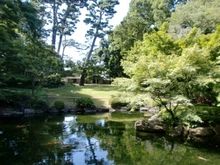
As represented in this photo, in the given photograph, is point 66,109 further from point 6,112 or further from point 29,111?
point 6,112

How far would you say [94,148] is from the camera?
25.6 feet

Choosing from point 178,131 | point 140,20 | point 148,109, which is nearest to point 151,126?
point 178,131

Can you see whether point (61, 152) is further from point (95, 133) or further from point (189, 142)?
point (189, 142)

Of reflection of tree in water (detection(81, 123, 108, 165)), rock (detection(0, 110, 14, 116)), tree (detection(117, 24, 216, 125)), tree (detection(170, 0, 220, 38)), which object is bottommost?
rock (detection(0, 110, 14, 116))

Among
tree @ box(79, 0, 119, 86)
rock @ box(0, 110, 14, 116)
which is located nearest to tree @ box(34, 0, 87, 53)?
tree @ box(79, 0, 119, 86)

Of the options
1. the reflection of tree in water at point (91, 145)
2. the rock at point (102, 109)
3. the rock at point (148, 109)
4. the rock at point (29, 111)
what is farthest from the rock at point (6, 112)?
the rock at point (148, 109)

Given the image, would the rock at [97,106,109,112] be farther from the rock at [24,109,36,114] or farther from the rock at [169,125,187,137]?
the rock at [169,125,187,137]

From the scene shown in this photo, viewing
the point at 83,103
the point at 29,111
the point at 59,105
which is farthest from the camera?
the point at 83,103

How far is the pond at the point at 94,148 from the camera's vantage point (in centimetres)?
642

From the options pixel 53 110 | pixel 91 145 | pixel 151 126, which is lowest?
pixel 53 110

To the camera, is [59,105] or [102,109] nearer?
[59,105]

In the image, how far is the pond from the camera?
6.42m

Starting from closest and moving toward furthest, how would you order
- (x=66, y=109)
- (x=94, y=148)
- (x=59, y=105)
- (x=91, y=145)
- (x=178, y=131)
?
1. (x=94, y=148)
2. (x=91, y=145)
3. (x=178, y=131)
4. (x=59, y=105)
5. (x=66, y=109)

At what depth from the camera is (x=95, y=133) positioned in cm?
1014
